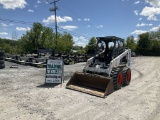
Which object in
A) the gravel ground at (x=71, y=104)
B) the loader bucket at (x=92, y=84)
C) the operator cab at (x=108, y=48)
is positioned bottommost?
the gravel ground at (x=71, y=104)

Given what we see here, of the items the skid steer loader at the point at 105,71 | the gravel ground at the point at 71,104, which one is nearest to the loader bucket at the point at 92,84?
the skid steer loader at the point at 105,71

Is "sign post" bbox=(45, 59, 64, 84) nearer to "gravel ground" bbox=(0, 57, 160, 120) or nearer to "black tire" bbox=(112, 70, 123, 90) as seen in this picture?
"gravel ground" bbox=(0, 57, 160, 120)

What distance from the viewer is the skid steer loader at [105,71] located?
10922mm

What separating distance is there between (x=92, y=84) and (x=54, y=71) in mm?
2775

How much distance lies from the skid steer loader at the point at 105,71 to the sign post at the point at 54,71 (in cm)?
113

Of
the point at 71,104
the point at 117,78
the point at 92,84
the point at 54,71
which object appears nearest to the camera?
the point at 71,104

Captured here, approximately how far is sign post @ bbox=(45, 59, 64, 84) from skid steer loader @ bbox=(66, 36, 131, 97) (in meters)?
1.13

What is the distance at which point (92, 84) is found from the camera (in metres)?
11.5

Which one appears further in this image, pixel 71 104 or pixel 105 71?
pixel 105 71

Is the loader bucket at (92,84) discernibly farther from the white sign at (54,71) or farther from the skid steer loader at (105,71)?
the white sign at (54,71)

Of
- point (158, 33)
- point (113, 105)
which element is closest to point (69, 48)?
point (113, 105)

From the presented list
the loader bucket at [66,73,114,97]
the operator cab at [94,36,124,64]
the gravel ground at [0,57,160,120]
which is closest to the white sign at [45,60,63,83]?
the gravel ground at [0,57,160,120]

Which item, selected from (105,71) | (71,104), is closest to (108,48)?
(105,71)

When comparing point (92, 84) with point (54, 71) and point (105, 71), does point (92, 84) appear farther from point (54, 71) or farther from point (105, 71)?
point (54, 71)
